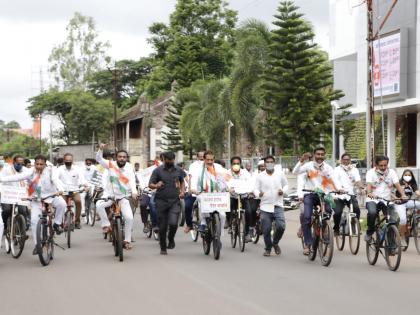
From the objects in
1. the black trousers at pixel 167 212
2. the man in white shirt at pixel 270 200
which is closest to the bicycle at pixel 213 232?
the black trousers at pixel 167 212

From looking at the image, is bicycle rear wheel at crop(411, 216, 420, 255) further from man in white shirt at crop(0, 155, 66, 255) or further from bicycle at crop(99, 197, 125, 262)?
man in white shirt at crop(0, 155, 66, 255)

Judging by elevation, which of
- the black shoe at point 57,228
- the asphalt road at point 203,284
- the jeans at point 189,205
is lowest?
the asphalt road at point 203,284

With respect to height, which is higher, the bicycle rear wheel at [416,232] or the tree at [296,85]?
the tree at [296,85]

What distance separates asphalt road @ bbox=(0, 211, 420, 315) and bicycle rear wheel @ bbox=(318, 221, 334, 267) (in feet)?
0.57

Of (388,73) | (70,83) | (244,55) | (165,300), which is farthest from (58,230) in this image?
(70,83)

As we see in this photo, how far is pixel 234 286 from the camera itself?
9836 mm

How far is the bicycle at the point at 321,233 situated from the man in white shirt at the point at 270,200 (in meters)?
0.80

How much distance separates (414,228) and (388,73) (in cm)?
1918

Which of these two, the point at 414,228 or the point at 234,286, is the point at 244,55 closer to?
the point at 414,228

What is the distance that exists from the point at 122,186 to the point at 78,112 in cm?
6511

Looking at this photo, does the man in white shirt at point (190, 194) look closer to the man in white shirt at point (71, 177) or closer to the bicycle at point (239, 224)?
the bicycle at point (239, 224)

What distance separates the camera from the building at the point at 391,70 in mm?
31359

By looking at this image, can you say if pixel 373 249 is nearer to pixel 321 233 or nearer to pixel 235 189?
pixel 321 233

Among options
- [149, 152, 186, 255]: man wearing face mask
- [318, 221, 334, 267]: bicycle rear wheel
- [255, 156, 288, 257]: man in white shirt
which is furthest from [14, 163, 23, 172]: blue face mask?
[318, 221, 334, 267]: bicycle rear wheel
